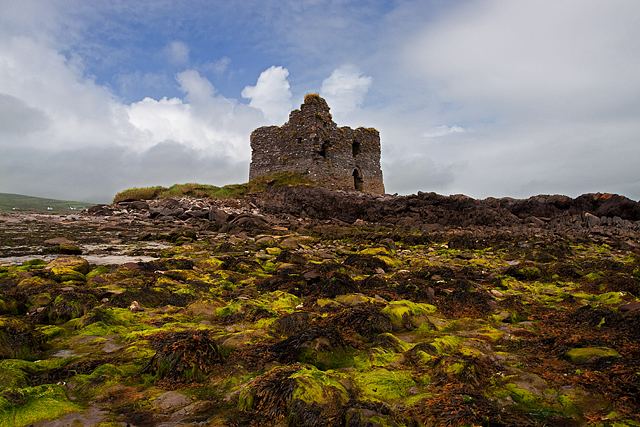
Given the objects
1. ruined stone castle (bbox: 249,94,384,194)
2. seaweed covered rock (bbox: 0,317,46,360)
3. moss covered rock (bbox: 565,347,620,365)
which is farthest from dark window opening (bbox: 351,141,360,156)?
seaweed covered rock (bbox: 0,317,46,360)

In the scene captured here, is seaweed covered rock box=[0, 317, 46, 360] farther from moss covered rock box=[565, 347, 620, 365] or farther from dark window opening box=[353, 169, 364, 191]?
dark window opening box=[353, 169, 364, 191]

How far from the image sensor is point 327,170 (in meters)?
28.4

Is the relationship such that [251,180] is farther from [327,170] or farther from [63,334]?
[63,334]

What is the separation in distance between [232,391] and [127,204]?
23.9m

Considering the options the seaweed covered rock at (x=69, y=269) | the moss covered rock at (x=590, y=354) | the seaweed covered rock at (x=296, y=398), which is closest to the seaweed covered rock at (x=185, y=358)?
the seaweed covered rock at (x=296, y=398)

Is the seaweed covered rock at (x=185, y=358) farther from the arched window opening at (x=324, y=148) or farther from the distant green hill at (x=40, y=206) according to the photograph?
the distant green hill at (x=40, y=206)

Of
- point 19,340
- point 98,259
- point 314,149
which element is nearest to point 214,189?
point 314,149

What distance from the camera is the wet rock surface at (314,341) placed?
2.70 m

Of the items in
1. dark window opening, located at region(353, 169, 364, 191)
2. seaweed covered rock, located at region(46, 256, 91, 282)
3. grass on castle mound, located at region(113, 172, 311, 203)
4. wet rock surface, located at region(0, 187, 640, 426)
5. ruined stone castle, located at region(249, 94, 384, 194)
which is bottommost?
wet rock surface, located at region(0, 187, 640, 426)

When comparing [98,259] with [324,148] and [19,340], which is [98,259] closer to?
[19,340]

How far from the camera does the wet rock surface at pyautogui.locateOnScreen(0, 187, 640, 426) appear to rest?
106 inches

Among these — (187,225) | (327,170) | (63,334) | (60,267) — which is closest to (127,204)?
(187,225)

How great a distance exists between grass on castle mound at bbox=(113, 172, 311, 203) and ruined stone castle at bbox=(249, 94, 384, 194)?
90 cm

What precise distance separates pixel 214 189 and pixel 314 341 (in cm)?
2516
